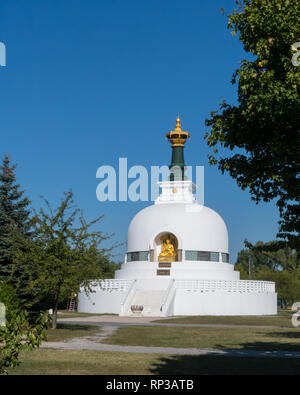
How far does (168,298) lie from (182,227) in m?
9.93

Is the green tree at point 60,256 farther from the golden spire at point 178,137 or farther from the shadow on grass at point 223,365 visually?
the golden spire at point 178,137

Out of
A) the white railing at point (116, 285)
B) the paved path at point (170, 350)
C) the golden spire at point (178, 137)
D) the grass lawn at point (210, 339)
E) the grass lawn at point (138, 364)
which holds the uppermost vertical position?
the golden spire at point (178, 137)

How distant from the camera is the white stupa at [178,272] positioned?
40.4 m

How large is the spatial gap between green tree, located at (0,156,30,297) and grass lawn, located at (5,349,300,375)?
42.1ft

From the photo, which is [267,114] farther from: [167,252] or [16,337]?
[167,252]

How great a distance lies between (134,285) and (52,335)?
22.8m

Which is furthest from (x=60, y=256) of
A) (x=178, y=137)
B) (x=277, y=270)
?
(x=277, y=270)

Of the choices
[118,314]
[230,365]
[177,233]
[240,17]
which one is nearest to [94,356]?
[230,365]

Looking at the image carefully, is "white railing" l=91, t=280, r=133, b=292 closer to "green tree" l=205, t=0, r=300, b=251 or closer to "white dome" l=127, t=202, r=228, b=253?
"white dome" l=127, t=202, r=228, b=253

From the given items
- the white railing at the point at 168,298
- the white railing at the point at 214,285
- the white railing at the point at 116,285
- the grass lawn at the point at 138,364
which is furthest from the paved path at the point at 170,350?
the white railing at the point at 116,285

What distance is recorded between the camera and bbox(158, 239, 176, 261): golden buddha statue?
4734 centimetres

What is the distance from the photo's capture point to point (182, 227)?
156ft

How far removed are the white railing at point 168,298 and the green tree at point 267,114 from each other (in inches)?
1078
